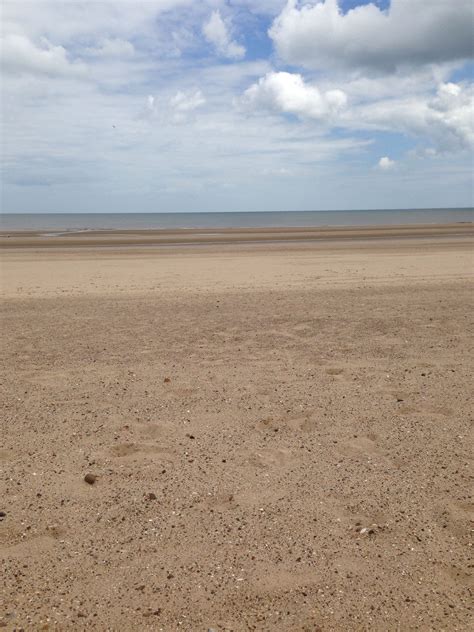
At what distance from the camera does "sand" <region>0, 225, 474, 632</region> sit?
3053 millimetres

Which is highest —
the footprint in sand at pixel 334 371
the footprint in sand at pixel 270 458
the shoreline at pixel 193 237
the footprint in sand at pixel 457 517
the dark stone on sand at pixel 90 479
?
the shoreline at pixel 193 237

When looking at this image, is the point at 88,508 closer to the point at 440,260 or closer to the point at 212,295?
the point at 212,295

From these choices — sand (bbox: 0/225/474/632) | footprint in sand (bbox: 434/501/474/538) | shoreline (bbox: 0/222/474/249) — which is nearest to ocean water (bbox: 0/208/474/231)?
shoreline (bbox: 0/222/474/249)

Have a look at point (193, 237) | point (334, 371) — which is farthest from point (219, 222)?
point (334, 371)

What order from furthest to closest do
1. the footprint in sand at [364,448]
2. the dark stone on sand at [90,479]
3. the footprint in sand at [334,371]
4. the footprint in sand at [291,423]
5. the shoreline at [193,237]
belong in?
1. the shoreline at [193,237]
2. the footprint in sand at [334,371]
3. the footprint in sand at [291,423]
4. the footprint in sand at [364,448]
5. the dark stone on sand at [90,479]

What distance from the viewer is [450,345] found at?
780 centimetres

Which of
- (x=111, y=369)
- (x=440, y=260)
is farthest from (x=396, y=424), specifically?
(x=440, y=260)

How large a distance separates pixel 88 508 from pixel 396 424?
2.80 metres

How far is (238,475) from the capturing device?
4309 mm

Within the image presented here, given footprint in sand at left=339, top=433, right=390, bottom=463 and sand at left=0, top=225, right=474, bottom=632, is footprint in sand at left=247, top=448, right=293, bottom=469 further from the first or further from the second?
footprint in sand at left=339, top=433, right=390, bottom=463

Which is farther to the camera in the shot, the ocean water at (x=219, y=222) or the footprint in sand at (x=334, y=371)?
the ocean water at (x=219, y=222)

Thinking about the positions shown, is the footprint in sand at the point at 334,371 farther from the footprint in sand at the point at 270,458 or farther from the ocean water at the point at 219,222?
the ocean water at the point at 219,222

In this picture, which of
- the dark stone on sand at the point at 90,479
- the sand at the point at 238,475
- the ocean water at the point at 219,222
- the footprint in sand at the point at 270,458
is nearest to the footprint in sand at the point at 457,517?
the sand at the point at 238,475

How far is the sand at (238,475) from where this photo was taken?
3053 mm
